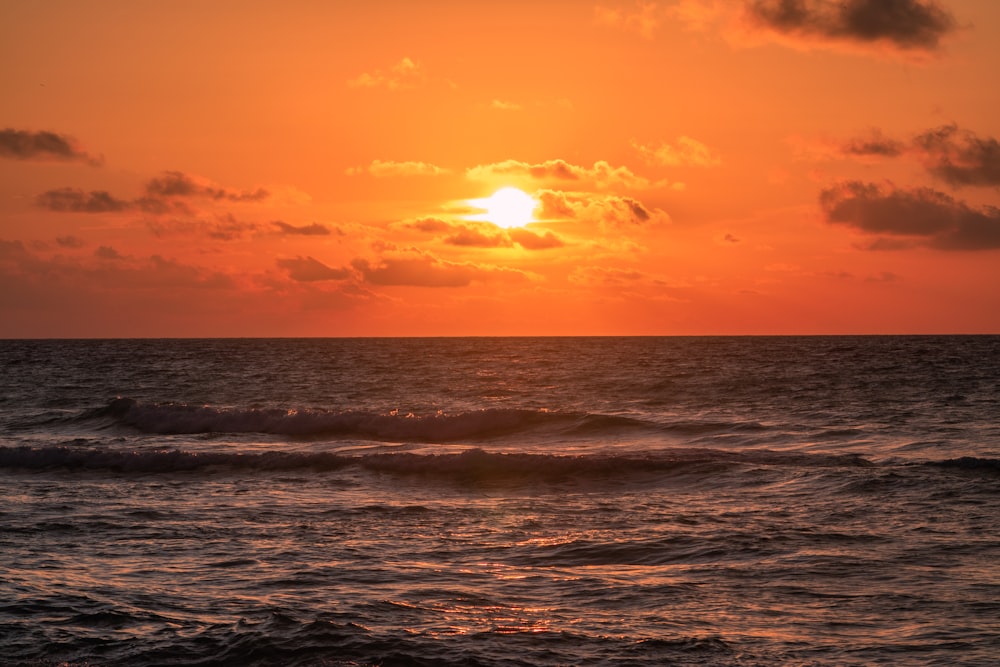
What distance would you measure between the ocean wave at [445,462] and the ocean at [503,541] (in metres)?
0.12

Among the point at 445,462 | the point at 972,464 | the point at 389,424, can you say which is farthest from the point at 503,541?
the point at 389,424

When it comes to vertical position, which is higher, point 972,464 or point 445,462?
point 972,464

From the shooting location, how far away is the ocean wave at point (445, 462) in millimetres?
27266

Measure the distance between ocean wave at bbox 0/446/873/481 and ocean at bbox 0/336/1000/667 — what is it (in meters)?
0.12

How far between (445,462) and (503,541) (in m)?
11.1

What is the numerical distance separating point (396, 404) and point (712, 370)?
112ft

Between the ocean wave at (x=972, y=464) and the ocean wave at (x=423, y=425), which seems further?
the ocean wave at (x=423, y=425)

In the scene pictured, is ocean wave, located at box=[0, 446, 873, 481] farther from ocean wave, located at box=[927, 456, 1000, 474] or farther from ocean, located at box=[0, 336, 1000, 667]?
ocean wave, located at box=[927, 456, 1000, 474]

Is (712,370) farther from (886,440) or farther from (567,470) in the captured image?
(567,470)

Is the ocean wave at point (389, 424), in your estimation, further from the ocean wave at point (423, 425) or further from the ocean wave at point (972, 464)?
the ocean wave at point (972, 464)

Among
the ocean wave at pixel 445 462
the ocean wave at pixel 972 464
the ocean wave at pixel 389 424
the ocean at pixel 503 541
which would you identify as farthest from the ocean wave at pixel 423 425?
the ocean wave at pixel 972 464

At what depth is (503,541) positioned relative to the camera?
58.3ft

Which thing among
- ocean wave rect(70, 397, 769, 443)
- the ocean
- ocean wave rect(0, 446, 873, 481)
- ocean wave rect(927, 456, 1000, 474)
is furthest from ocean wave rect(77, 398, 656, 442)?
ocean wave rect(927, 456, 1000, 474)

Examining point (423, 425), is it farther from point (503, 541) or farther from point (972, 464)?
point (503, 541)
